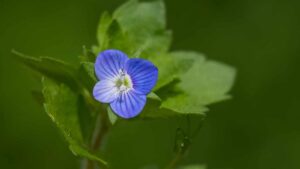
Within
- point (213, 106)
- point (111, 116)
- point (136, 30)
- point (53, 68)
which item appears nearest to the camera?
point (111, 116)

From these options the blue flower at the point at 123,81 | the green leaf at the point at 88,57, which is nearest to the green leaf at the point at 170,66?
the blue flower at the point at 123,81

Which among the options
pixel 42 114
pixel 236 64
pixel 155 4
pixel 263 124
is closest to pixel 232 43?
pixel 236 64

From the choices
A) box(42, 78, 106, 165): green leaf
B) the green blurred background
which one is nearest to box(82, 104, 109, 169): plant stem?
box(42, 78, 106, 165): green leaf

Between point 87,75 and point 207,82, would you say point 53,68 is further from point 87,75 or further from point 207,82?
point 207,82

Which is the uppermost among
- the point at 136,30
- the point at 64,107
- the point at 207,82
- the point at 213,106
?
the point at 136,30

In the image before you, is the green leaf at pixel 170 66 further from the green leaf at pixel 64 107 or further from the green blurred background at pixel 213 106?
the green blurred background at pixel 213 106

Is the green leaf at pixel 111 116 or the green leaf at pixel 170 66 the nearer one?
the green leaf at pixel 111 116

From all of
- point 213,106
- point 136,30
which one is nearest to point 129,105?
point 136,30
